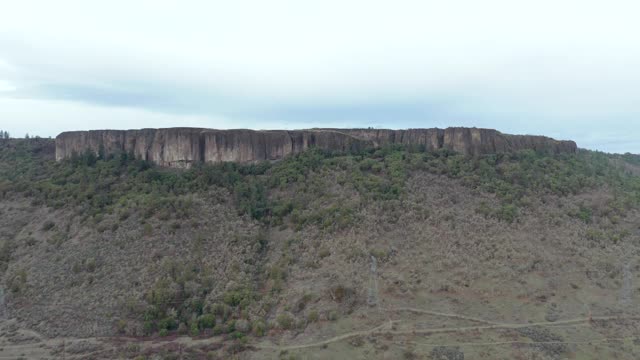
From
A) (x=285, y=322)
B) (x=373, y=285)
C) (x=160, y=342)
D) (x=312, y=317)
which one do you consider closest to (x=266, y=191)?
(x=373, y=285)

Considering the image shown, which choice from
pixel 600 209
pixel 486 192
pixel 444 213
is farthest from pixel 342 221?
pixel 600 209

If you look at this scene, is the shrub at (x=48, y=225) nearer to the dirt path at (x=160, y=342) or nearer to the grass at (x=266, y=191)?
the grass at (x=266, y=191)

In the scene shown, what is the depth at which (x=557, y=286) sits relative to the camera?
1065 inches

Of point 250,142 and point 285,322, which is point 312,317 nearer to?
point 285,322

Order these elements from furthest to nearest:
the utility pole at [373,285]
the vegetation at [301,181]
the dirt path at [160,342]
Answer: the vegetation at [301,181] → the utility pole at [373,285] → the dirt path at [160,342]

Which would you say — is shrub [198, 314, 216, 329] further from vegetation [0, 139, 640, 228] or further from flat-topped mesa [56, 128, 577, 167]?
flat-topped mesa [56, 128, 577, 167]

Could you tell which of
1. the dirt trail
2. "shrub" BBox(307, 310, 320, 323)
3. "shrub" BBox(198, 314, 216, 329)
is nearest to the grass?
"shrub" BBox(198, 314, 216, 329)

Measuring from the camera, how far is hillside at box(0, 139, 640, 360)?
23312mm

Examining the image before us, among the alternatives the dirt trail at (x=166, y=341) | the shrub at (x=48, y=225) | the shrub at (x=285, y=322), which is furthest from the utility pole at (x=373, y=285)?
the shrub at (x=48, y=225)

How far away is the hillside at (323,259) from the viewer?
2331 centimetres

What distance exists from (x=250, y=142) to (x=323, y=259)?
16689 millimetres

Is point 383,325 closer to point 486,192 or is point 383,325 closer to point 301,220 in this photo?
point 301,220

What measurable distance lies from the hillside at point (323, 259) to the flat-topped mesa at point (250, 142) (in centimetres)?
121

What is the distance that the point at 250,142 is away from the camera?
41438mm
